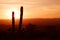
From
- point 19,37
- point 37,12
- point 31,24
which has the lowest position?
point 19,37

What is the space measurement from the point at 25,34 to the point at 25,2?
1.38 ft

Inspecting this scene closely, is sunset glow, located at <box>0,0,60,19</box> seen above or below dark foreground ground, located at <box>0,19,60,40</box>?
above

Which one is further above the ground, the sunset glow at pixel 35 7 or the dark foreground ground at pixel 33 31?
the sunset glow at pixel 35 7

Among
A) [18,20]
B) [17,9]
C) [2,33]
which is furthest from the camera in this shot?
[17,9]

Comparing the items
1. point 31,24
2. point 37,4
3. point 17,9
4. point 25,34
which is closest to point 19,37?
point 25,34

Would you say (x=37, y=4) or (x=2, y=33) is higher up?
(x=37, y=4)

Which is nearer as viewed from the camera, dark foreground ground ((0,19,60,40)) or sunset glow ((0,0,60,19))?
dark foreground ground ((0,19,60,40))

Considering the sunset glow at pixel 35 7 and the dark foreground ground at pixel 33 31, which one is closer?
the dark foreground ground at pixel 33 31

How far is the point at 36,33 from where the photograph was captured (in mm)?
1005

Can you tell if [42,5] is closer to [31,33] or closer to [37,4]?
[37,4]

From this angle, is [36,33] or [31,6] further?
[31,6]

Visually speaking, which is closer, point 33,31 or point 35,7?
point 33,31

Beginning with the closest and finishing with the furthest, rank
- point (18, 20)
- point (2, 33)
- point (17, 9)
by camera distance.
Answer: point (2, 33) < point (18, 20) < point (17, 9)

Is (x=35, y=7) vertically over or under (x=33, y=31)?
over
